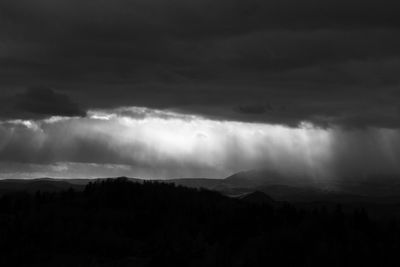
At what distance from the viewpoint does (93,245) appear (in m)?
199

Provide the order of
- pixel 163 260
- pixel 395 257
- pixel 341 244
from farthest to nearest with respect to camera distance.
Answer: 1. pixel 341 244
2. pixel 395 257
3. pixel 163 260

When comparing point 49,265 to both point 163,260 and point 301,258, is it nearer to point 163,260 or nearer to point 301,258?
point 163,260

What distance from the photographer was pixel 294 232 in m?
200

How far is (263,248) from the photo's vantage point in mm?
180250

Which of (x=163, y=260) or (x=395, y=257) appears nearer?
(x=163, y=260)

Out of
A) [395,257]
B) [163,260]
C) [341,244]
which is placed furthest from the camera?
[341,244]

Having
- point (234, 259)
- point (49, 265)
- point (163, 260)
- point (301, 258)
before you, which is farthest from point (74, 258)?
point (301, 258)

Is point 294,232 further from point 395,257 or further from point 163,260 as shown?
point 163,260

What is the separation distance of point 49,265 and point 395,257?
97.8m

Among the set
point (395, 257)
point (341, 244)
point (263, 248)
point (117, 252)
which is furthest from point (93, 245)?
point (395, 257)

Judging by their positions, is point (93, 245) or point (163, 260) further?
point (93, 245)

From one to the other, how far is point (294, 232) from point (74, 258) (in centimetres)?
7071

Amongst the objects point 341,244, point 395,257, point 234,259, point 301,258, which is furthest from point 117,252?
point 395,257

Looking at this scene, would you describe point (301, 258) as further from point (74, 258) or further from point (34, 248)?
point (34, 248)
